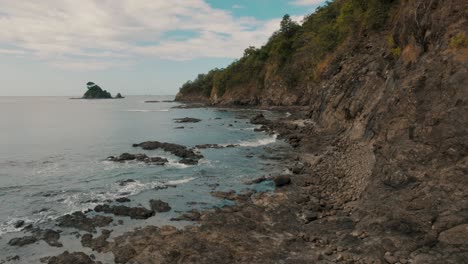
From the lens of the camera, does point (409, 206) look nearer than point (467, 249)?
No

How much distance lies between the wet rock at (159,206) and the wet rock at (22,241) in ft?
25.6

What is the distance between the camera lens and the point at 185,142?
54.7m

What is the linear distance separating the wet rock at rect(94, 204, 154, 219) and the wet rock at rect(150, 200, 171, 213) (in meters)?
0.78

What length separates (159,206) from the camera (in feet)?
82.5

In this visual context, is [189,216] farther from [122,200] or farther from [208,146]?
[208,146]

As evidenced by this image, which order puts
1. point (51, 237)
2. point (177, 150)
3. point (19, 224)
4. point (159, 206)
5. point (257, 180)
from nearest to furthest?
point (51, 237) < point (19, 224) < point (159, 206) < point (257, 180) < point (177, 150)

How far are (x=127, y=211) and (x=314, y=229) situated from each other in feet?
44.0

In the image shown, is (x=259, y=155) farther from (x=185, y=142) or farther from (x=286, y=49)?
(x=286, y=49)

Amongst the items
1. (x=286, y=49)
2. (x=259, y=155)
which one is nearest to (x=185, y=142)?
→ (x=259, y=155)

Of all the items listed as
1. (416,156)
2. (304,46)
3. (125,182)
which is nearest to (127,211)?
(125,182)

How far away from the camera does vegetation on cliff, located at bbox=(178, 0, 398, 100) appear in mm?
Answer: 52750

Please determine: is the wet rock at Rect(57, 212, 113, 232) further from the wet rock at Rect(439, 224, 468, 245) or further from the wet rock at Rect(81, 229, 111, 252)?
the wet rock at Rect(439, 224, 468, 245)

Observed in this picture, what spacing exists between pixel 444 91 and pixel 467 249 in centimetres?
944

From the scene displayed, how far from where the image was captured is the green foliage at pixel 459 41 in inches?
733
